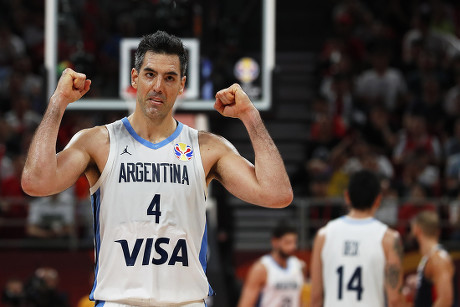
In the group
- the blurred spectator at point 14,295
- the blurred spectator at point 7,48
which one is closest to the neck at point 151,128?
the blurred spectator at point 14,295

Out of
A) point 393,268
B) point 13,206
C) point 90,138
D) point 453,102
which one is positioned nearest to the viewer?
point 90,138

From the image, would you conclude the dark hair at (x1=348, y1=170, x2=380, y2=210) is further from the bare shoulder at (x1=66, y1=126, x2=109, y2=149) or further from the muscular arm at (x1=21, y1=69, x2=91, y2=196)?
the muscular arm at (x1=21, y1=69, x2=91, y2=196)

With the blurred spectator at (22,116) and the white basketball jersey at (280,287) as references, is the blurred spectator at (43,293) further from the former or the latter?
the blurred spectator at (22,116)

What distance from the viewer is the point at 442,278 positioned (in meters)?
7.50

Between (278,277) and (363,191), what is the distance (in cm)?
298

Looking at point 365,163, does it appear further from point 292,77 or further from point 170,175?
point 170,175

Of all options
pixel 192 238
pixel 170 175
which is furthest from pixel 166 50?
A: pixel 192 238

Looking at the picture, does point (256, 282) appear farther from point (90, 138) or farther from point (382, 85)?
point (382, 85)

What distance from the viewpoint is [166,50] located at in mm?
4219

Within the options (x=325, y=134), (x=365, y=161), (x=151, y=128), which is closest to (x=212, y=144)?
(x=151, y=128)

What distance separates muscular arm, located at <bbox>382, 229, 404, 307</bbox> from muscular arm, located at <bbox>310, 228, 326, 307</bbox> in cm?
48

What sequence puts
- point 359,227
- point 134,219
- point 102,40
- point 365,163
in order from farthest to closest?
point 365,163 < point 102,40 < point 359,227 < point 134,219

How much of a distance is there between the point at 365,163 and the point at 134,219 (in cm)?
872

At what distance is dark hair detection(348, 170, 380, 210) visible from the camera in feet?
21.6
